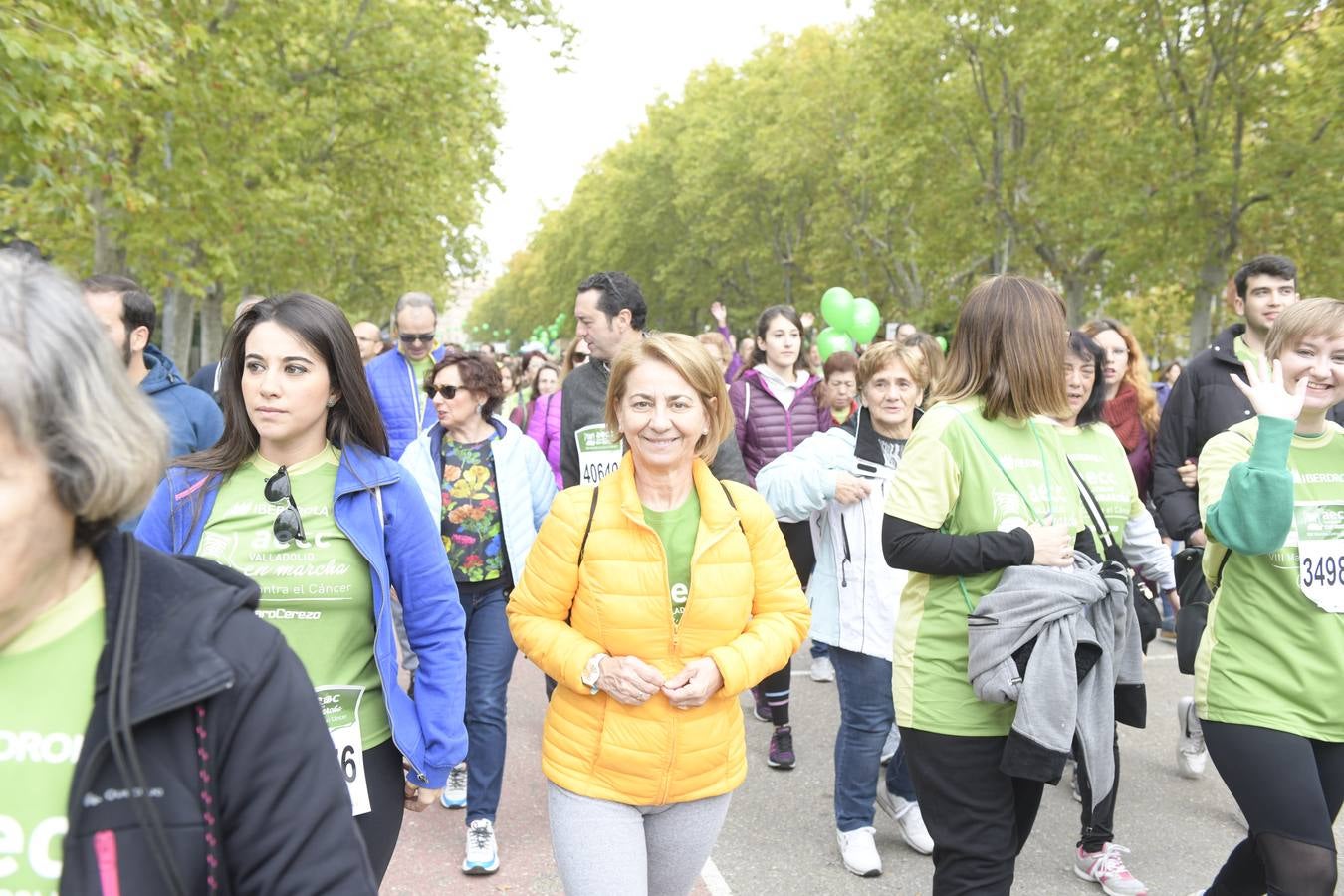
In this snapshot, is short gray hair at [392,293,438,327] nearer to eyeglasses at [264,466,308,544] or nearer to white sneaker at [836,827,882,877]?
white sneaker at [836,827,882,877]

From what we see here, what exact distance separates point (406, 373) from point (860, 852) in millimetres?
3857

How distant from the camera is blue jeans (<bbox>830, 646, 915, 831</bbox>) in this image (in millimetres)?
4457

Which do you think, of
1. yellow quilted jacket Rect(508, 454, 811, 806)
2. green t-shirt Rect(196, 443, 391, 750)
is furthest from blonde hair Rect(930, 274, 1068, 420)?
green t-shirt Rect(196, 443, 391, 750)

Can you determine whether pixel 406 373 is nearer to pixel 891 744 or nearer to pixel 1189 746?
pixel 891 744

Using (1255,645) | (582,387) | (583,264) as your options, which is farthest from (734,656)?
(583,264)

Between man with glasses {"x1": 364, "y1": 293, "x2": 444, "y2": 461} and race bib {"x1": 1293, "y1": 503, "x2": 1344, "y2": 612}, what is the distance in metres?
4.72

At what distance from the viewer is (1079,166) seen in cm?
2616

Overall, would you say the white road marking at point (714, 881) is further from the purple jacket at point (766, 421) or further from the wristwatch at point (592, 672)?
the purple jacket at point (766, 421)

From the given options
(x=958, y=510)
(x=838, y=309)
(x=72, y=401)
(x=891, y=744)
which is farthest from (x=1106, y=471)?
(x=838, y=309)

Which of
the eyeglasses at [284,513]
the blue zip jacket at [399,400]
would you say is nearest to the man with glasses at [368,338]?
the blue zip jacket at [399,400]

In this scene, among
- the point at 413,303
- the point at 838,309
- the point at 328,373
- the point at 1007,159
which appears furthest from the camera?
the point at 1007,159

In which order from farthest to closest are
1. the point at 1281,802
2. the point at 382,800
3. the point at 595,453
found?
the point at 595,453
the point at 1281,802
the point at 382,800

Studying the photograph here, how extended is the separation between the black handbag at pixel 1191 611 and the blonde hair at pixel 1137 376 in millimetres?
2090

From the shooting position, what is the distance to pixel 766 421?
678 centimetres
